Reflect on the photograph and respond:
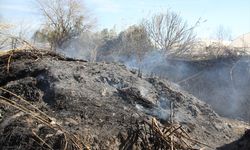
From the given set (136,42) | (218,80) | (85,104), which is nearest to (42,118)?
(85,104)

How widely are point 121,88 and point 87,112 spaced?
1.16 m

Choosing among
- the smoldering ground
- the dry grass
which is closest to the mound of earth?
the dry grass

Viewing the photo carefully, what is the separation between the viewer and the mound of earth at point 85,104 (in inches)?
192

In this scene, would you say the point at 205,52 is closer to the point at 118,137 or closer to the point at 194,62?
the point at 194,62

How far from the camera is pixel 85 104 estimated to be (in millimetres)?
5766

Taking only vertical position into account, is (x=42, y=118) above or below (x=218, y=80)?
above

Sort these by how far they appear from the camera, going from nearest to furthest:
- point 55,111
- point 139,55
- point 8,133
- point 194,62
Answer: point 8,133
point 55,111
point 194,62
point 139,55

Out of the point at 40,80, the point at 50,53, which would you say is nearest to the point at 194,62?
the point at 50,53

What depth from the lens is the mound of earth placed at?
4.88 metres

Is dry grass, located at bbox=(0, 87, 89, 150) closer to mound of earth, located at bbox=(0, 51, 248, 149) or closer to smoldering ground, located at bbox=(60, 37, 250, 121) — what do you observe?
mound of earth, located at bbox=(0, 51, 248, 149)

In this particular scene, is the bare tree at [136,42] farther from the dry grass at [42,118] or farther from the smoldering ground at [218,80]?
the dry grass at [42,118]

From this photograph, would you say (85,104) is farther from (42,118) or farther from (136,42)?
(136,42)

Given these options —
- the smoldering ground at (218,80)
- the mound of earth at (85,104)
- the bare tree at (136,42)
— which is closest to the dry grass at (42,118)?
the mound of earth at (85,104)

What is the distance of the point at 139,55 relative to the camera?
20906 millimetres
